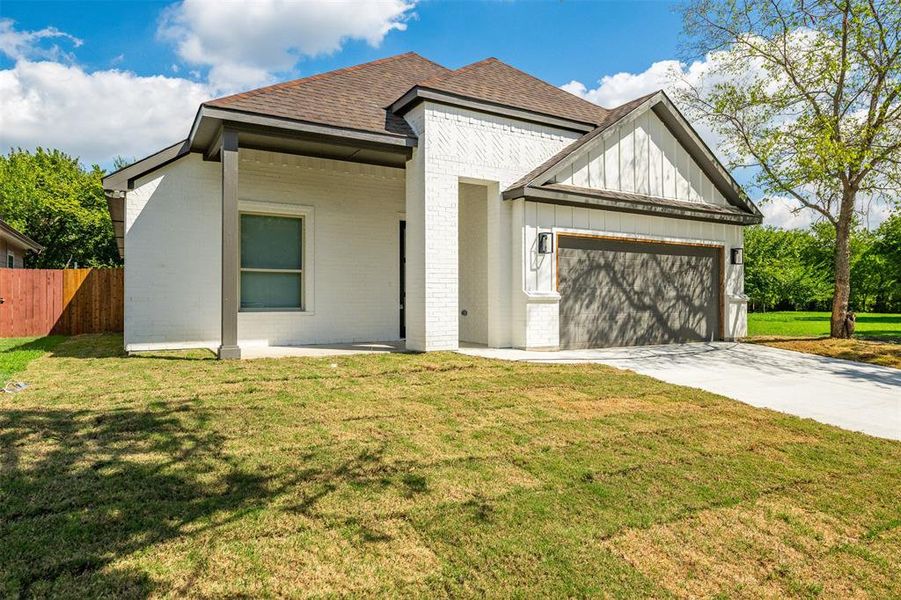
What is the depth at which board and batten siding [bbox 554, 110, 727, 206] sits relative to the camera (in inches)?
401

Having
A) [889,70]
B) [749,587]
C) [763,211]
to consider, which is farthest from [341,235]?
[889,70]

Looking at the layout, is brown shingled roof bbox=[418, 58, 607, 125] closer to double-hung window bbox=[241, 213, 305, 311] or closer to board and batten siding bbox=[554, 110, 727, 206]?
board and batten siding bbox=[554, 110, 727, 206]

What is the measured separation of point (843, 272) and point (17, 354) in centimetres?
1605

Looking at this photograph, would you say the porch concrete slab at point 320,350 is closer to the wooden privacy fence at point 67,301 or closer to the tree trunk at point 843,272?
the wooden privacy fence at point 67,301

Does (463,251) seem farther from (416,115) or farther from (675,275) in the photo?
(675,275)

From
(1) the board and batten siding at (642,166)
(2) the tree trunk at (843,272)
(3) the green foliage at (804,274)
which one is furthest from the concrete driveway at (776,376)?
(3) the green foliage at (804,274)

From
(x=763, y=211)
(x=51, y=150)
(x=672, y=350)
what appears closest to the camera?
(x=672, y=350)

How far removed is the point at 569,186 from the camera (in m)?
9.85

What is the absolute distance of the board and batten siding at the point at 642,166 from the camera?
10188 millimetres

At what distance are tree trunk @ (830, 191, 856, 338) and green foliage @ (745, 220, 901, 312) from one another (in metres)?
18.9

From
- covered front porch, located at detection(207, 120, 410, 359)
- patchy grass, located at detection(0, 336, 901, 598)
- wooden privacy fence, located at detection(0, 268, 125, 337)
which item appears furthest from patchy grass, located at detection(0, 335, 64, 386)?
covered front porch, located at detection(207, 120, 410, 359)

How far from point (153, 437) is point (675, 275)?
10103mm

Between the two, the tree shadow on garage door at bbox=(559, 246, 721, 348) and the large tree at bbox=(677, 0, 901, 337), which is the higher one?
the large tree at bbox=(677, 0, 901, 337)

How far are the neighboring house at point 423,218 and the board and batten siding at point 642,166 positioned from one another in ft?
0.14
